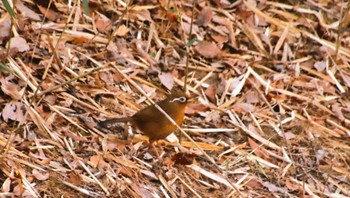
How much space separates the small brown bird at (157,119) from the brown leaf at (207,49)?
1244 mm

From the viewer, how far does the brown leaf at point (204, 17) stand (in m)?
8.61

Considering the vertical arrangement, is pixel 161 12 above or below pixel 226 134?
above

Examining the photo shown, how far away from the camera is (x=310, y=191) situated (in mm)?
7105

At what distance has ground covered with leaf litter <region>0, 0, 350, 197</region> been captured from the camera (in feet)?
21.8

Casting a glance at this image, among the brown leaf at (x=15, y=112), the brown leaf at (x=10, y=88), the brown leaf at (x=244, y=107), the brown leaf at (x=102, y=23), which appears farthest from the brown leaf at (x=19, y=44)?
the brown leaf at (x=244, y=107)

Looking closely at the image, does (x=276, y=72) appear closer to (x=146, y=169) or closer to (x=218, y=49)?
(x=218, y=49)

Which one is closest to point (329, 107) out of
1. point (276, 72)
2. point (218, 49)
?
point (276, 72)

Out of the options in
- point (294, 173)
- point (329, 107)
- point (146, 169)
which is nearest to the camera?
point (146, 169)

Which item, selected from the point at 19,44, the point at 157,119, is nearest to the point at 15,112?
the point at 19,44

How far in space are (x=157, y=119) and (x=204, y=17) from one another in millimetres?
1956

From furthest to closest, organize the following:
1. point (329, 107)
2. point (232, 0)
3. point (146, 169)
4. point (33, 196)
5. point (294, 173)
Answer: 1. point (232, 0)
2. point (329, 107)
3. point (294, 173)
4. point (146, 169)
5. point (33, 196)

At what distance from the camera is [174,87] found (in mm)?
7836

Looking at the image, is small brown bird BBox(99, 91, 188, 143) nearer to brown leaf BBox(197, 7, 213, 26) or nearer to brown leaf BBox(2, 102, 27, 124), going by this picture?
→ brown leaf BBox(2, 102, 27, 124)

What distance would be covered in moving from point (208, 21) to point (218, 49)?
40 centimetres
